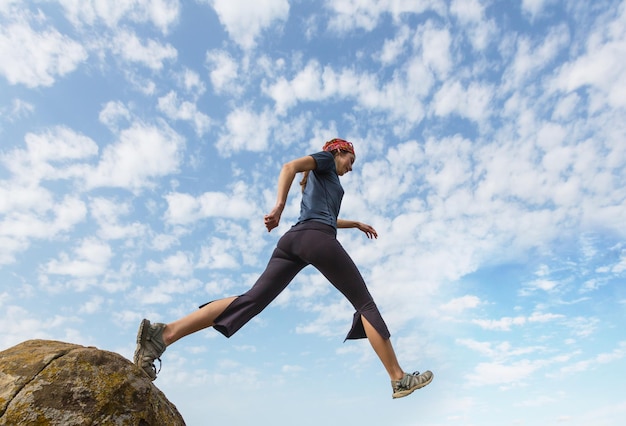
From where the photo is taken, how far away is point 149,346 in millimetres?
4688

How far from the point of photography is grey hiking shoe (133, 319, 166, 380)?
15.1 ft

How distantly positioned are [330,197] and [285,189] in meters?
0.76

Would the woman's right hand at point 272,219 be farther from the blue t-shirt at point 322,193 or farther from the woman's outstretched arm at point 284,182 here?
the blue t-shirt at point 322,193

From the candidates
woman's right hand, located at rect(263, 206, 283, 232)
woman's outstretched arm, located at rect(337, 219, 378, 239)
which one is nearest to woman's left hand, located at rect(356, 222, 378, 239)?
woman's outstretched arm, located at rect(337, 219, 378, 239)

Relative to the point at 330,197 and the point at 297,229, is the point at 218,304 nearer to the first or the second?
the point at 297,229

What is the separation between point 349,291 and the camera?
5238 mm

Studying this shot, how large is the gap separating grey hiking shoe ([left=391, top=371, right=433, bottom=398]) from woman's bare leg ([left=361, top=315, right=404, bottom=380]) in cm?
6

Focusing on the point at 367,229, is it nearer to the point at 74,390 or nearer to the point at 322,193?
the point at 322,193

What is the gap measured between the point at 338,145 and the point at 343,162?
0.21 meters

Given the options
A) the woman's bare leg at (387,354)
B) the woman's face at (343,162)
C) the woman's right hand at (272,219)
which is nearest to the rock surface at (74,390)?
the woman's right hand at (272,219)

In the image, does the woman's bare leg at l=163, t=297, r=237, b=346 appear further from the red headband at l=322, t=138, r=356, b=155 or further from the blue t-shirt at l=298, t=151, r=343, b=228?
the red headband at l=322, t=138, r=356, b=155

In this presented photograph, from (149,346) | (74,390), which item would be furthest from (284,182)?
(74,390)

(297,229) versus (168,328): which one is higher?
(297,229)

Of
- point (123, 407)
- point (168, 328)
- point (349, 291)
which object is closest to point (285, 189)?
point (349, 291)
